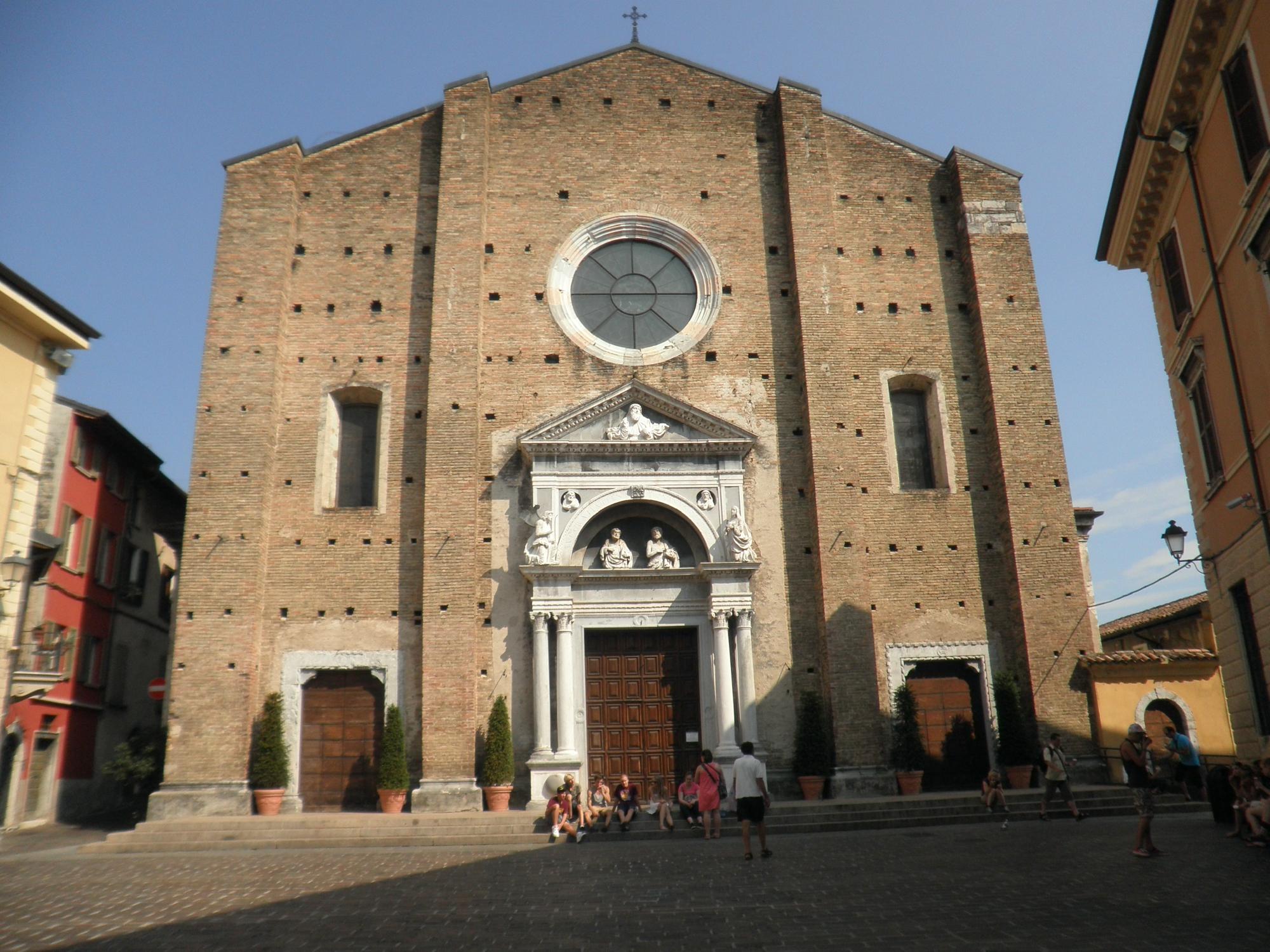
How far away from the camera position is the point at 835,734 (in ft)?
53.8

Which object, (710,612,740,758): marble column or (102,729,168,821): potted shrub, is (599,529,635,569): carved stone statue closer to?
(710,612,740,758): marble column

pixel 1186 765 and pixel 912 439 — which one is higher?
pixel 912 439

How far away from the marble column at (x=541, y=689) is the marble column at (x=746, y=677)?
3.05 m

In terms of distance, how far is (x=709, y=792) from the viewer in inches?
522

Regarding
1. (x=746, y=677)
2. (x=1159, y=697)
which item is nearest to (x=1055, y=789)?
(x=1159, y=697)

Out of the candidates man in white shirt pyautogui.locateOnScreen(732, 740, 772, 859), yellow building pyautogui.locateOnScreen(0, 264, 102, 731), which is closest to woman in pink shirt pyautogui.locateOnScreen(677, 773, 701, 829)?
man in white shirt pyautogui.locateOnScreen(732, 740, 772, 859)

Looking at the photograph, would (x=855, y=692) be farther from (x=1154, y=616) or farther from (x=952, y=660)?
(x=1154, y=616)

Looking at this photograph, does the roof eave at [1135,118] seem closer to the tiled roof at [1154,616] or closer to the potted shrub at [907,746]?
the potted shrub at [907,746]

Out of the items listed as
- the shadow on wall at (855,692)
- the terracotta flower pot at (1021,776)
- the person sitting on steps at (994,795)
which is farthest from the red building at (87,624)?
the terracotta flower pot at (1021,776)

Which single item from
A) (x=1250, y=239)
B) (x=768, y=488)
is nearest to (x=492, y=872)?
(x=768, y=488)

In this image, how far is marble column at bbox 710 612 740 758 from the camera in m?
16.2

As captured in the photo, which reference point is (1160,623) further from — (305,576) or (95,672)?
(95,672)

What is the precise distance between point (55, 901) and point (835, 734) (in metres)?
11.0

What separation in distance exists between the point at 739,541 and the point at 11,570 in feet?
33.9
